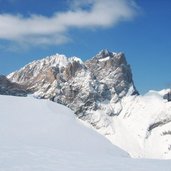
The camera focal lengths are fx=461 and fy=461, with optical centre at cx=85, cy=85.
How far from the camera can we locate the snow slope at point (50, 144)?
22.8 m

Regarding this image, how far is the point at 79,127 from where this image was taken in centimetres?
3903

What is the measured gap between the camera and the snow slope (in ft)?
74.8

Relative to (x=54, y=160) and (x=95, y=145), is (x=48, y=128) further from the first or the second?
(x=54, y=160)

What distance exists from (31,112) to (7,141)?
1018cm

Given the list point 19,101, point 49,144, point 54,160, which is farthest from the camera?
point 19,101

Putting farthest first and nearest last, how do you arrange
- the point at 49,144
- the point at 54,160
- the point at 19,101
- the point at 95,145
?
the point at 19,101, the point at 95,145, the point at 49,144, the point at 54,160

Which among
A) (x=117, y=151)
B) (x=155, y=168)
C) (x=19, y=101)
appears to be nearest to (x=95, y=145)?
(x=117, y=151)

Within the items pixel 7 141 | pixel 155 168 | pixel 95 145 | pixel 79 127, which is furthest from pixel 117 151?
pixel 155 168

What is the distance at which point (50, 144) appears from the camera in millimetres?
33156

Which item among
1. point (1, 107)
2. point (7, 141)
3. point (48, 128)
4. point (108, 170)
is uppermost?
point (1, 107)

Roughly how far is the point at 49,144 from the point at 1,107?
27.1ft

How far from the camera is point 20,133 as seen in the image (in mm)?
33906

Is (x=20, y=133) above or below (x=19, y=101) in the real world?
below

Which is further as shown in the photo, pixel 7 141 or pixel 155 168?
pixel 7 141
